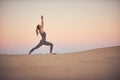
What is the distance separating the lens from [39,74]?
2.74 metres

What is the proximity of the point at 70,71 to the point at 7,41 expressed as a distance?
48.7 inches

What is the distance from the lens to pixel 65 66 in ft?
9.67

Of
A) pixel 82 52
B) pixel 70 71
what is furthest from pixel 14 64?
pixel 82 52

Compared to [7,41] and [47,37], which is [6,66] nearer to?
[7,41]

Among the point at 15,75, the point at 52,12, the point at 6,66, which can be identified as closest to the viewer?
the point at 15,75

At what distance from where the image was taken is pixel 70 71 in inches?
110

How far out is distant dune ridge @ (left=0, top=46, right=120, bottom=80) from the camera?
2.70 m

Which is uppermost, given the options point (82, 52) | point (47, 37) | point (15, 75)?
point (47, 37)

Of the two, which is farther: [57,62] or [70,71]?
[57,62]

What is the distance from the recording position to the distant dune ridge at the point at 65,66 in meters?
2.70

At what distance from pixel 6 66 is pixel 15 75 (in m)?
0.36

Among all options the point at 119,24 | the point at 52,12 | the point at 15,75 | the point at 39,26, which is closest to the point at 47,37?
the point at 39,26

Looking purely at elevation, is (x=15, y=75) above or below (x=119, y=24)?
below

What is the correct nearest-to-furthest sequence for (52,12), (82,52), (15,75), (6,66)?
(15,75) < (6,66) < (52,12) < (82,52)
